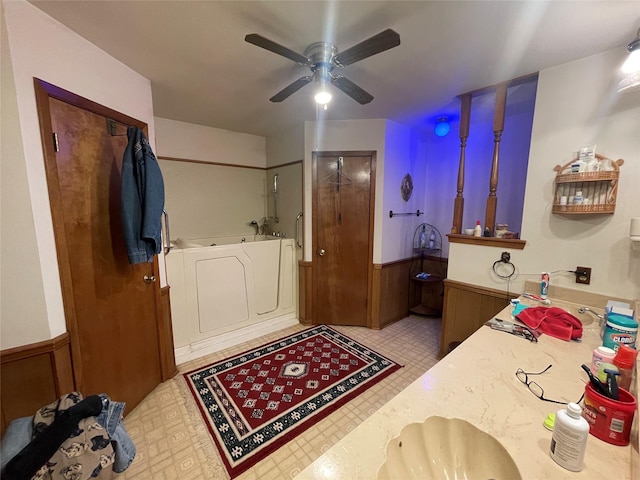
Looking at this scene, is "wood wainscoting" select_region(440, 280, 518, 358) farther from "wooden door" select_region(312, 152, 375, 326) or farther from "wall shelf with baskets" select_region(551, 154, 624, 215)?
"wooden door" select_region(312, 152, 375, 326)

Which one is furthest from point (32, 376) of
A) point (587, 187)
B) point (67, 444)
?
point (587, 187)

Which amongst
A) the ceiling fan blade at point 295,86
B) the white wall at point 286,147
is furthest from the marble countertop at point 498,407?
the white wall at point 286,147

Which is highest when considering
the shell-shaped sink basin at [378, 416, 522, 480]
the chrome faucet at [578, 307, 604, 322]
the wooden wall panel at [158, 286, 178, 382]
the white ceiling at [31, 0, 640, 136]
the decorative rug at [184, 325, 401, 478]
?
the white ceiling at [31, 0, 640, 136]

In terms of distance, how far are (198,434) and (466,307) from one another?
2.23 meters

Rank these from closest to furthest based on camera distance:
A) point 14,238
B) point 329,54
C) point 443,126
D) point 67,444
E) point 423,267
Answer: point 67,444 → point 14,238 → point 329,54 → point 443,126 → point 423,267

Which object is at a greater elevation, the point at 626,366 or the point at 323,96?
the point at 323,96

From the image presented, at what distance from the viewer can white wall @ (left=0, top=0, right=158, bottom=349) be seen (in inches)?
47.2

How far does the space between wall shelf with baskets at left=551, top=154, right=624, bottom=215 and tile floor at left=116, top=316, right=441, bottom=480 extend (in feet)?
5.47

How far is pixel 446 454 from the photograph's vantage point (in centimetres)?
82

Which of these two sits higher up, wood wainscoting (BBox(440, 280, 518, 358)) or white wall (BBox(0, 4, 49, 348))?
white wall (BBox(0, 4, 49, 348))

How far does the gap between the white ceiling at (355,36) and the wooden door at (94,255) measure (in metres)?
0.48

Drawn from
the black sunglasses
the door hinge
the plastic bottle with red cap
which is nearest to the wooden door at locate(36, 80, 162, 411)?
the door hinge

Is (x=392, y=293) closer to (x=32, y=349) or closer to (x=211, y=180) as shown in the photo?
(x=211, y=180)

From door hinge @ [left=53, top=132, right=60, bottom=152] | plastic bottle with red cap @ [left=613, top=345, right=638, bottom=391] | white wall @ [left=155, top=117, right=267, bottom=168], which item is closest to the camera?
plastic bottle with red cap @ [left=613, top=345, right=638, bottom=391]
